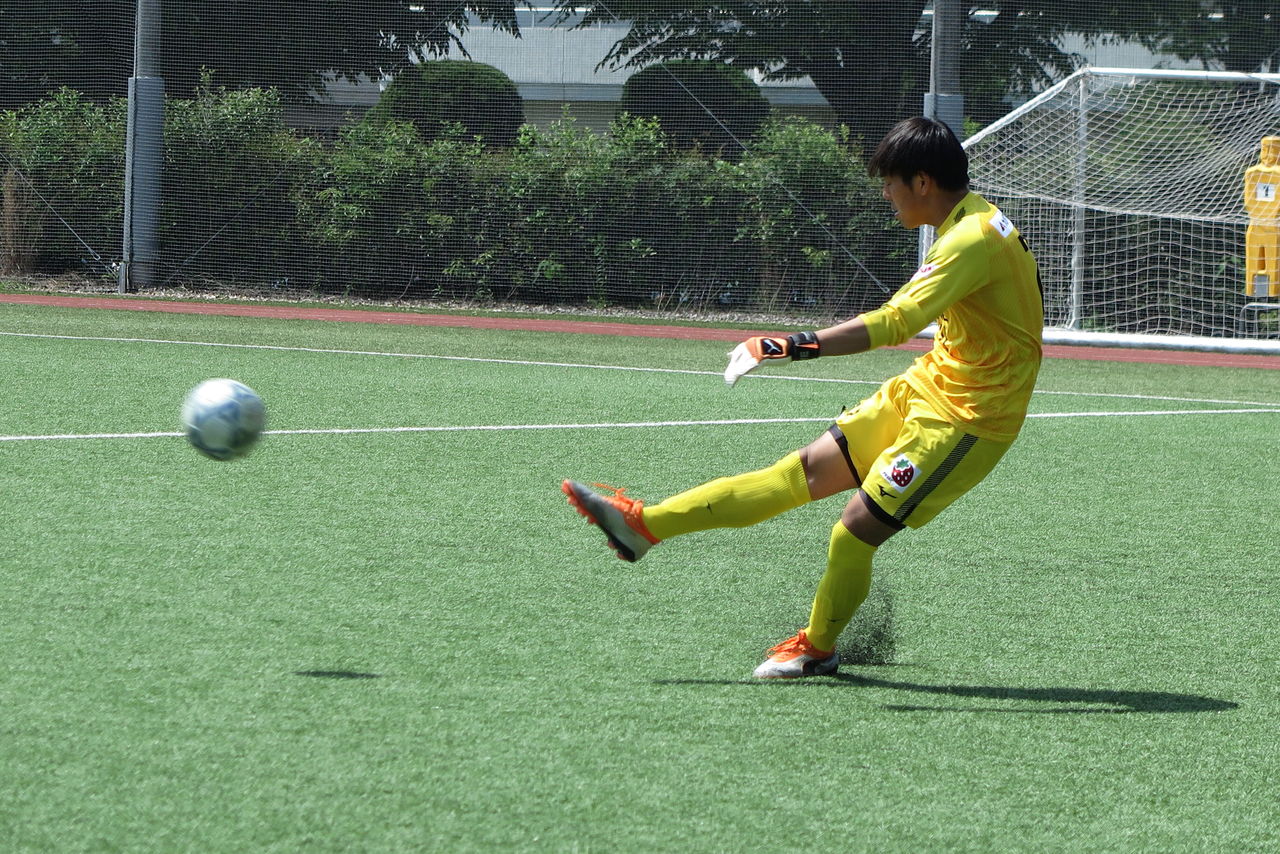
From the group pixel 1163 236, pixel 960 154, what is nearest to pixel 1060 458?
pixel 960 154

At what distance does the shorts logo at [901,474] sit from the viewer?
4316mm

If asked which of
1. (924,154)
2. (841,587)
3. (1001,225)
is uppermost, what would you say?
(924,154)

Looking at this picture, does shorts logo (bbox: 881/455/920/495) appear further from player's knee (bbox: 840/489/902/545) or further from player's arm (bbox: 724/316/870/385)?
player's arm (bbox: 724/316/870/385)

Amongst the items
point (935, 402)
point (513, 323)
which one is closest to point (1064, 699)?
point (935, 402)

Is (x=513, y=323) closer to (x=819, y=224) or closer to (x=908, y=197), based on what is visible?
(x=819, y=224)

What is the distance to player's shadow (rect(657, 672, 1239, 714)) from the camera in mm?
4148

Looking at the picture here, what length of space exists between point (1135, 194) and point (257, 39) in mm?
11158

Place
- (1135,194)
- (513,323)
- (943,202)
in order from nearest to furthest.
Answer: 1. (943,202)
2. (1135,194)
3. (513,323)

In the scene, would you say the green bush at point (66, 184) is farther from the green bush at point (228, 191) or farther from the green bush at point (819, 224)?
the green bush at point (819, 224)

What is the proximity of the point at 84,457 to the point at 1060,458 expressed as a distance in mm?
5250

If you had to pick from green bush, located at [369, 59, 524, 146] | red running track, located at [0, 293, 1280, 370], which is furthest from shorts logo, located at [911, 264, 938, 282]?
green bush, located at [369, 59, 524, 146]

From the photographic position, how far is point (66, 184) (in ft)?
62.3

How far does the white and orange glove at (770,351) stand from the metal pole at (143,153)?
15.9 meters

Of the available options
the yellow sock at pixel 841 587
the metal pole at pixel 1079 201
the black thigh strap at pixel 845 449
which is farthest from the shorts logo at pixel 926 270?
the metal pole at pixel 1079 201
